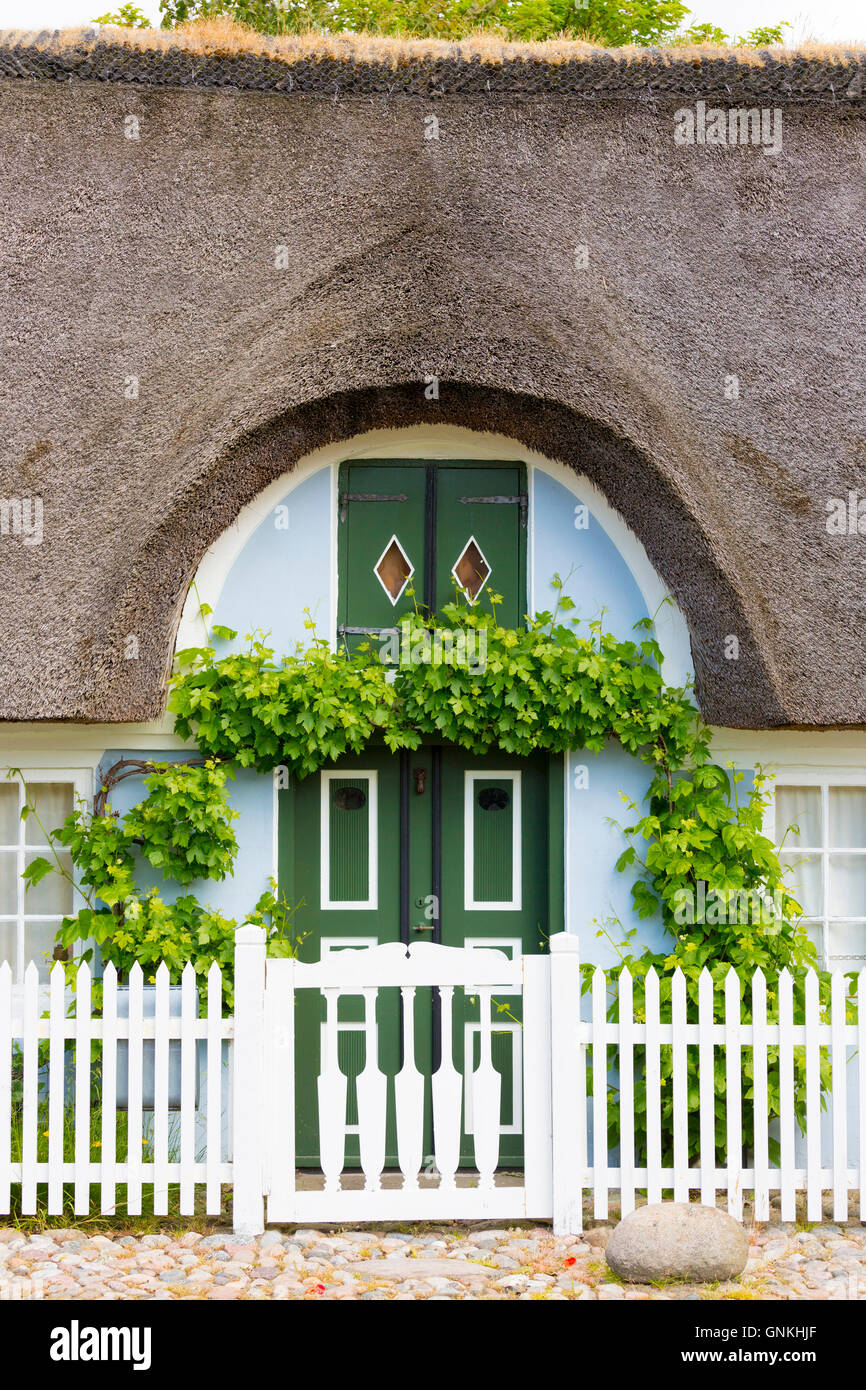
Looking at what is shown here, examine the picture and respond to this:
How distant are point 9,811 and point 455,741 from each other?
2.22 meters

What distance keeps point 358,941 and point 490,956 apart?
1.23 meters

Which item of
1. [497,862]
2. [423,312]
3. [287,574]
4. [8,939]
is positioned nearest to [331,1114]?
[497,862]

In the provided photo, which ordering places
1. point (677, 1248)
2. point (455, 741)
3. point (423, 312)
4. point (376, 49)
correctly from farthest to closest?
point (376, 49) < point (455, 741) < point (423, 312) < point (677, 1248)

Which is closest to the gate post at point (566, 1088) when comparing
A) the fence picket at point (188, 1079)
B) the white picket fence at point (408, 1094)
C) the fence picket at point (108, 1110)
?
the white picket fence at point (408, 1094)

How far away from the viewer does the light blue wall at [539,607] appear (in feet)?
18.0

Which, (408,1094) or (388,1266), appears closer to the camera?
(388,1266)

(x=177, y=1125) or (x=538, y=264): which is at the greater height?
(x=538, y=264)

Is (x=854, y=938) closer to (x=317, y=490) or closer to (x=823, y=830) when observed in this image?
(x=823, y=830)

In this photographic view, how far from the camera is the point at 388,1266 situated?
161 inches

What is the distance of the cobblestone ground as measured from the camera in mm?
3801

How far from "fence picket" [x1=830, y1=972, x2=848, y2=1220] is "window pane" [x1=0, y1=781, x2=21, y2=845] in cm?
383

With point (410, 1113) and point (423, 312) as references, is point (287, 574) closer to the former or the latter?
point (423, 312)

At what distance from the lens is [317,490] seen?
5.63 metres
